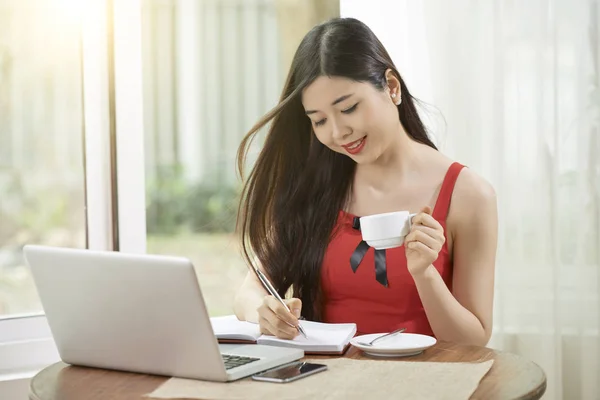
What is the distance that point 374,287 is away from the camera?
2025mm

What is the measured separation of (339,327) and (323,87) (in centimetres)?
55

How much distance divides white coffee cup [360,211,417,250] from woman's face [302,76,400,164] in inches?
13.5

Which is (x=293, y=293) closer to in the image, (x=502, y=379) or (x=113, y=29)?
(x=502, y=379)

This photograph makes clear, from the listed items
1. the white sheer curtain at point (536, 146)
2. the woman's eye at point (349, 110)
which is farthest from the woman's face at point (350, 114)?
the white sheer curtain at point (536, 146)

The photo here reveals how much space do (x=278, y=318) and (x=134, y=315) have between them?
1.23ft

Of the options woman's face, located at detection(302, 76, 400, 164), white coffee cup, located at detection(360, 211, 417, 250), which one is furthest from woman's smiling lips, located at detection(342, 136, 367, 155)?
white coffee cup, located at detection(360, 211, 417, 250)

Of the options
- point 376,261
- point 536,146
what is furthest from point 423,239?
point 536,146

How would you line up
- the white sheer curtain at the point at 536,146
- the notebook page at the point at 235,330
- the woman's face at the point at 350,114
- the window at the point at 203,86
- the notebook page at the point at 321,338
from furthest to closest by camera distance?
the window at the point at 203,86 < the white sheer curtain at the point at 536,146 < the woman's face at the point at 350,114 < the notebook page at the point at 235,330 < the notebook page at the point at 321,338

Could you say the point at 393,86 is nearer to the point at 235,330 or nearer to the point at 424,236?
the point at 424,236

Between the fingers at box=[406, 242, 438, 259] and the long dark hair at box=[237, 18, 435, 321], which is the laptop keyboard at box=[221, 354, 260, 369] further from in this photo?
the long dark hair at box=[237, 18, 435, 321]

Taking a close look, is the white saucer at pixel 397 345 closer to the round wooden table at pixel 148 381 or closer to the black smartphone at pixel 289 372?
the round wooden table at pixel 148 381

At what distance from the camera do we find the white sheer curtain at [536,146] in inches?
94.5

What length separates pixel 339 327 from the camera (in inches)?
69.3

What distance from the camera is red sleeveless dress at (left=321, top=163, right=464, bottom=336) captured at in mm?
2002
